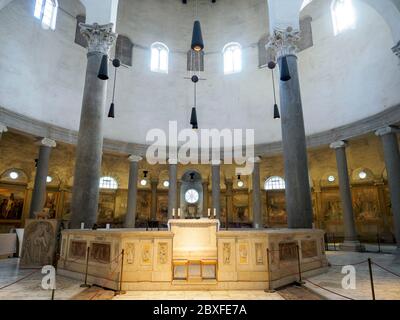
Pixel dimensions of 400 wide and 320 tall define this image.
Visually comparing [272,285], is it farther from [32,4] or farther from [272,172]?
[32,4]

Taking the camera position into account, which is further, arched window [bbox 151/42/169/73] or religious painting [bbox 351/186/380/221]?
arched window [bbox 151/42/169/73]

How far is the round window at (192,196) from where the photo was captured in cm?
2348

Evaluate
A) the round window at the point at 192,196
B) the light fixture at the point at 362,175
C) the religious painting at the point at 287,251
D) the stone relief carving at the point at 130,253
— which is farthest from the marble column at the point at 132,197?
the light fixture at the point at 362,175

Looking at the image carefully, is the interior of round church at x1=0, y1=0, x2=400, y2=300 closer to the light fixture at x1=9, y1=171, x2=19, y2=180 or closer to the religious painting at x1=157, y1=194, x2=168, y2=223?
the religious painting at x1=157, y1=194, x2=168, y2=223

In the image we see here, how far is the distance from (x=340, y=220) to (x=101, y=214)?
59.3 feet

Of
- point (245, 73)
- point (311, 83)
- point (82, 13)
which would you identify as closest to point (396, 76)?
point (311, 83)

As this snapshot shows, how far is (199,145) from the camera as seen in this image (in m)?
19.6

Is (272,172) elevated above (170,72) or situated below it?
below

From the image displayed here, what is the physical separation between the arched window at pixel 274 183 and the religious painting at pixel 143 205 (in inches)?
390

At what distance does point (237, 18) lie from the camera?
2078 centimetres

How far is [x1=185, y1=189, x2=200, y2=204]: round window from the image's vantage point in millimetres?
23484

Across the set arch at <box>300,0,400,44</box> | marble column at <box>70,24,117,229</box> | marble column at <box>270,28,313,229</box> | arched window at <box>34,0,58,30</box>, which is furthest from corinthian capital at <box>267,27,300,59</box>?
arched window at <box>34,0,58,30</box>

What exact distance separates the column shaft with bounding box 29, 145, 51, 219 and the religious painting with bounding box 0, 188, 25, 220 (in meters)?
5.71

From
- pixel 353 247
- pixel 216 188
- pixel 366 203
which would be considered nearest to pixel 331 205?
pixel 366 203
